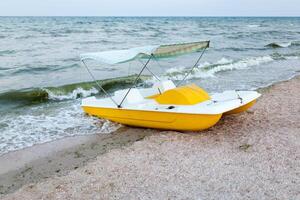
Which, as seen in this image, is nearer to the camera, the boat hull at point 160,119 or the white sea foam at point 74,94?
the boat hull at point 160,119

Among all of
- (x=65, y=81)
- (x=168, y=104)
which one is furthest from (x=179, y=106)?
(x=65, y=81)

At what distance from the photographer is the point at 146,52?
27.7 feet

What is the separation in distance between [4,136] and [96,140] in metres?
2.35

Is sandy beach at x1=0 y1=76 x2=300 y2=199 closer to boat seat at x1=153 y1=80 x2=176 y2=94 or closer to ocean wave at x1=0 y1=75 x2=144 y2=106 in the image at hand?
boat seat at x1=153 y1=80 x2=176 y2=94

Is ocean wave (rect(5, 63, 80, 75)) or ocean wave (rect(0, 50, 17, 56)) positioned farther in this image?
ocean wave (rect(0, 50, 17, 56))

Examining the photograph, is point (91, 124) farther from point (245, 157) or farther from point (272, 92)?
point (272, 92)

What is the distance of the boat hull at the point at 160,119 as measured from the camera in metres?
8.03

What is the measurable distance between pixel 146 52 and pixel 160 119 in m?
1.60

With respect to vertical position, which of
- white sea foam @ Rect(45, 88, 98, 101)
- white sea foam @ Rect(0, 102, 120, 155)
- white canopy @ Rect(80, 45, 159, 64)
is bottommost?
white sea foam @ Rect(45, 88, 98, 101)

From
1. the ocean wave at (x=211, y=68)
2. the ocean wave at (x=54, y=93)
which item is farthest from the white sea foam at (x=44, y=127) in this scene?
the ocean wave at (x=211, y=68)

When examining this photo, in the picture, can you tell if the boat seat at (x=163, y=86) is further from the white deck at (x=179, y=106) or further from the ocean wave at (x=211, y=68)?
the ocean wave at (x=211, y=68)

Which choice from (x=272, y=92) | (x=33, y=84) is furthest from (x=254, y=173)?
(x=33, y=84)

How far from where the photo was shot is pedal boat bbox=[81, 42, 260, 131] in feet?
26.5

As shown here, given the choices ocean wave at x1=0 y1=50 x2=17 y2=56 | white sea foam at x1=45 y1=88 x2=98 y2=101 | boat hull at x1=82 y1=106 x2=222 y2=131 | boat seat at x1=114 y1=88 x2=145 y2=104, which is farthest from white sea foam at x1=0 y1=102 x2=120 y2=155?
ocean wave at x1=0 y1=50 x2=17 y2=56
